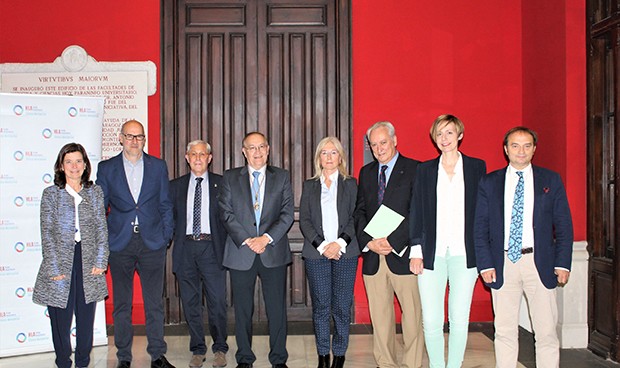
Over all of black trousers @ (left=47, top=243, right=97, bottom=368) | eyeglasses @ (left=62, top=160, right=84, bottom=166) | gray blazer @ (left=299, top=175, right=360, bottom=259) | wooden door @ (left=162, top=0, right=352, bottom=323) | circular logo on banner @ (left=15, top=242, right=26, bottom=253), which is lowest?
black trousers @ (left=47, top=243, right=97, bottom=368)

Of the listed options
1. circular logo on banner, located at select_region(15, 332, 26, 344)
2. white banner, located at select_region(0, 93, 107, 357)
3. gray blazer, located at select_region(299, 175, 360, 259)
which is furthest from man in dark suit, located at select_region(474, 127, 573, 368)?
circular logo on banner, located at select_region(15, 332, 26, 344)

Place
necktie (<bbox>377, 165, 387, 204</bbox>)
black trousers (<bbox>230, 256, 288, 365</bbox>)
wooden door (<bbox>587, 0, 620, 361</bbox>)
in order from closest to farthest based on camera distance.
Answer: necktie (<bbox>377, 165, 387, 204</bbox>) < black trousers (<bbox>230, 256, 288, 365</bbox>) < wooden door (<bbox>587, 0, 620, 361</bbox>)

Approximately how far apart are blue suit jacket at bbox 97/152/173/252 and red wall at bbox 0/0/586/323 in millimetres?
1523

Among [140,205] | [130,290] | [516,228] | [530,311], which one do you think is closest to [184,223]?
[140,205]

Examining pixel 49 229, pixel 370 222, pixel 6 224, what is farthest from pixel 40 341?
pixel 370 222

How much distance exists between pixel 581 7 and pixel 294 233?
318cm

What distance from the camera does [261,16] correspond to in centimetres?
596

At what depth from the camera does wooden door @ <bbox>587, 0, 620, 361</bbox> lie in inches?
178

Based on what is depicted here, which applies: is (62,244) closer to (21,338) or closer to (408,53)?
(21,338)

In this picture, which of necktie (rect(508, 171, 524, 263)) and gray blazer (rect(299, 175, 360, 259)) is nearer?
necktie (rect(508, 171, 524, 263))

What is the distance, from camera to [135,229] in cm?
436

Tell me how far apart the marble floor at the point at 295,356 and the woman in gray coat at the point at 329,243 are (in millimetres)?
434

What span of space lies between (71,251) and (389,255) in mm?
2106

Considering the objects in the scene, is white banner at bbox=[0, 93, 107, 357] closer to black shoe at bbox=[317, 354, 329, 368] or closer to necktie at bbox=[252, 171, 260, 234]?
necktie at bbox=[252, 171, 260, 234]
